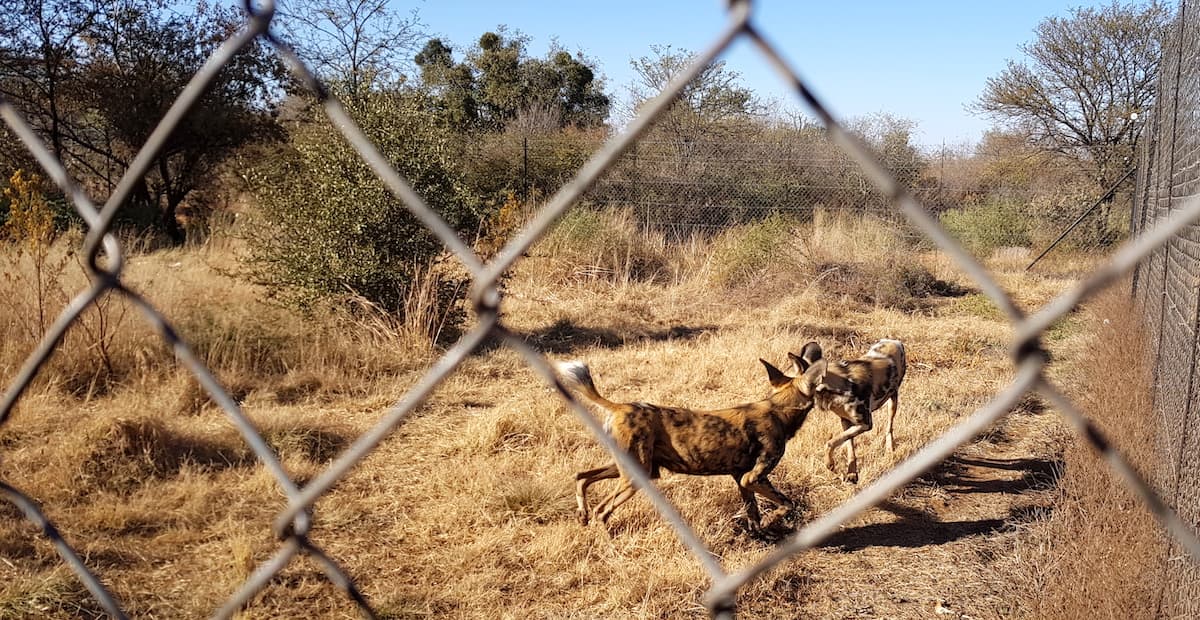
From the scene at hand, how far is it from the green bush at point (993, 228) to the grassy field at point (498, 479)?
256 inches

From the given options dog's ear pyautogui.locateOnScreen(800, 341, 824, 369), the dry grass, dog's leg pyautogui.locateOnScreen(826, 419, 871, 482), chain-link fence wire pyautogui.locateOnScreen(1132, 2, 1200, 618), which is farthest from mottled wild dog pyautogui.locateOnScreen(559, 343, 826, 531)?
chain-link fence wire pyautogui.locateOnScreen(1132, 2, 1200, 618)

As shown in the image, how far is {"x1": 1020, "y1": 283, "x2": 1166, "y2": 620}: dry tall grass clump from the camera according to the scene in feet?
9.50

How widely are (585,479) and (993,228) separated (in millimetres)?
13331

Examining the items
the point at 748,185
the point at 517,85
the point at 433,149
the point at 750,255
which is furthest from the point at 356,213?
the point at 517,85

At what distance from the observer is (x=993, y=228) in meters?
15.8

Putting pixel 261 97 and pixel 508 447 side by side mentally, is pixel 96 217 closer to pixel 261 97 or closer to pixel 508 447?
pixel 508 447

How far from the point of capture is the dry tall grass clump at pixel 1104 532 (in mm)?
2895

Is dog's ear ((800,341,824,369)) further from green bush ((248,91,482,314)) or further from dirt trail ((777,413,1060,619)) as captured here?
green bush ((248,91,482,314))

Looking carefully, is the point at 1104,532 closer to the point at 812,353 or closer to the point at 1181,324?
the point at 1181,324

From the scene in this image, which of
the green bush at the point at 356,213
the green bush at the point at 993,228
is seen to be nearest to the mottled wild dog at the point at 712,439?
the green bush at the point at 356,213

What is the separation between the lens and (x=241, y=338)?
7.12 metres

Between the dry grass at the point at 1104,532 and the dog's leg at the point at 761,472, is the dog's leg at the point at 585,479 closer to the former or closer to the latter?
the dog's leg at the point at 761,472

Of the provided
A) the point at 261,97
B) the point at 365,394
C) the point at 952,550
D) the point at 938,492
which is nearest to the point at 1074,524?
the point at 952,550

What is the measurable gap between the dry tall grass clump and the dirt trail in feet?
0.61
